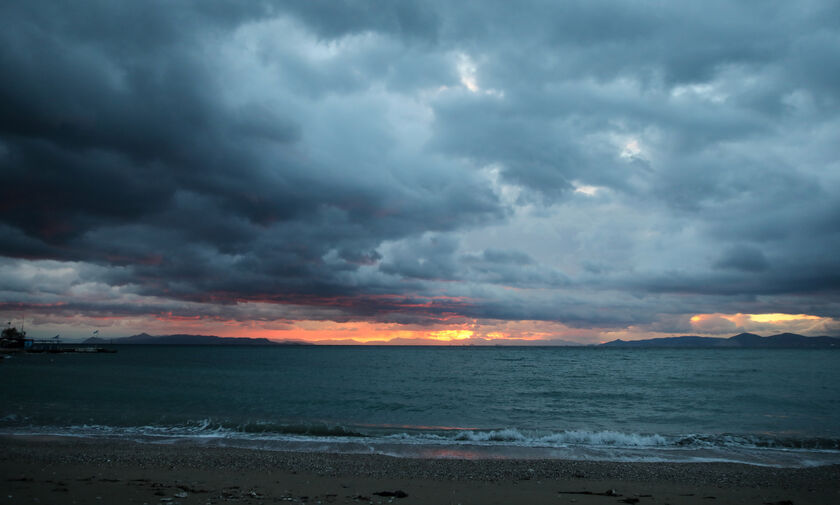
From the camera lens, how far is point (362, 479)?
44.9ft

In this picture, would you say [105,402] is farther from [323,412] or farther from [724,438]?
[724,438]

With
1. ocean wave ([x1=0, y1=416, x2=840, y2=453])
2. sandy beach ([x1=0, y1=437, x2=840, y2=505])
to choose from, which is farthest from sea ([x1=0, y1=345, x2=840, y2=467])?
sandy beach ([x1=0, y1=437, x2=840, y2=505])

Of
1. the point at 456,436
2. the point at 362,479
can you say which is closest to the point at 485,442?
the point at 456,436

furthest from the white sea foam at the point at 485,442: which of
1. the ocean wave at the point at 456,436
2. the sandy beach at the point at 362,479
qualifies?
the sandy beach at the point at 362,479

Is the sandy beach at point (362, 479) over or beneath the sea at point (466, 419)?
over

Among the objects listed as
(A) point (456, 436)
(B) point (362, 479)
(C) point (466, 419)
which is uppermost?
(B) point (362, 479)

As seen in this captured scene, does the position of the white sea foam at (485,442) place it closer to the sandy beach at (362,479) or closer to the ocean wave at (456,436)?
the ocean wave at (456,436)

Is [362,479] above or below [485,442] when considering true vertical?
above

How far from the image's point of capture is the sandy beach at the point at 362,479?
11.4 metres

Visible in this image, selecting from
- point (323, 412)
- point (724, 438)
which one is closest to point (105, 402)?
point (323, 412)

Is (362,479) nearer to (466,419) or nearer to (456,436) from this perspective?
(456,436)

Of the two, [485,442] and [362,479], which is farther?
[485,442]

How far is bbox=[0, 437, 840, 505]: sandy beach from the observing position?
11.4 m

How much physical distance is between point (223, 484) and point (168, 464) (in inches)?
164
